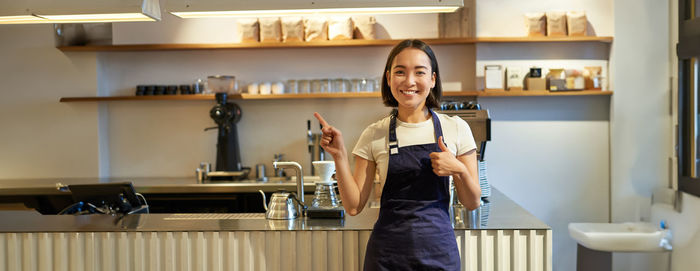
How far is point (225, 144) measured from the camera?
16.3ft

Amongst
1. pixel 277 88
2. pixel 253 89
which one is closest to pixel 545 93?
pixel 277 88

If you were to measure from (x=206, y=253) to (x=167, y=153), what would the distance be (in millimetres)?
2716

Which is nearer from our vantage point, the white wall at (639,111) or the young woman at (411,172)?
the young woman at (411,172)

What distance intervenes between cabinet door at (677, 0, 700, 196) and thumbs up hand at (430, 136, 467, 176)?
2855mm

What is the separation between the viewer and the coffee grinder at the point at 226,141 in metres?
4.90

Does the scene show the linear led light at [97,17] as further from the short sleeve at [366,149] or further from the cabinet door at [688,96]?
the cabinet door at [688,96]

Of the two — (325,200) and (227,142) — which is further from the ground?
(227,142)

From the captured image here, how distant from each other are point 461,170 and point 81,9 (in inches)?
86.0

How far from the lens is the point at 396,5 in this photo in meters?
3.23

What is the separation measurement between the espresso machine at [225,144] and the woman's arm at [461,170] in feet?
9.80

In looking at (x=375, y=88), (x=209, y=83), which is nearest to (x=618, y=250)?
(x=375, y=88)

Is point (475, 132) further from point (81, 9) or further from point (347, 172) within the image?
point (81, 9)

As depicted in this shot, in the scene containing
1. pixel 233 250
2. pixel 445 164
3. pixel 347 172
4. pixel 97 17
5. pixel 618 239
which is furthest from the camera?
pixel 618 239

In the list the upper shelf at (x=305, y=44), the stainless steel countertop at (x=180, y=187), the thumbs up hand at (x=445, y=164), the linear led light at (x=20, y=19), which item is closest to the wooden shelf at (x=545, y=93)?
the upper shelf at (x=305, y=44)
